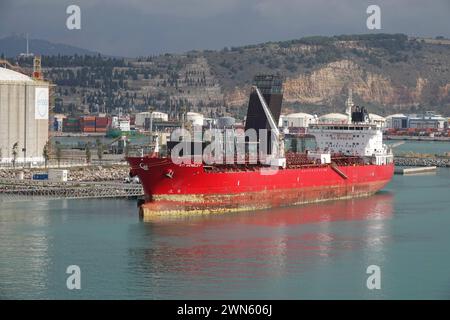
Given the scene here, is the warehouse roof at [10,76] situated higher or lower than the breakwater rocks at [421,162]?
higher

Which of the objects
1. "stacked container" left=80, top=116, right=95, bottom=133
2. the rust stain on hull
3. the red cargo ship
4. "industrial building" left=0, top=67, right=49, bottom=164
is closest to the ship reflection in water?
the rust stain on hull

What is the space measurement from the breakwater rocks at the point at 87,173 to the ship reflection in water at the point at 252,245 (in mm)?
9686

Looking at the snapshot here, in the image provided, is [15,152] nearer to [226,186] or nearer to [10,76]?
[10,76]

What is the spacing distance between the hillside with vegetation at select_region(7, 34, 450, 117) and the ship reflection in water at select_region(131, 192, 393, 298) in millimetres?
90027

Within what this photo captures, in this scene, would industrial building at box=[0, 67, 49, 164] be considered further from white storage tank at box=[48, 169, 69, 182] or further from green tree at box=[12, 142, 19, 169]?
white storage tank at box=[48, 169, 69, 182]

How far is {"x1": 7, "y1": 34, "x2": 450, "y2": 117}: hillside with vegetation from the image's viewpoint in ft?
424

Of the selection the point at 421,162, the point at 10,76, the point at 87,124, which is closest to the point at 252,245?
the point at 10,76

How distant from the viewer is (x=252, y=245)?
2427 centimetres

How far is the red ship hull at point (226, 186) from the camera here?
92.2 feet

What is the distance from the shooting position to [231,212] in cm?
2952

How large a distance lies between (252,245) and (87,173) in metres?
16.7

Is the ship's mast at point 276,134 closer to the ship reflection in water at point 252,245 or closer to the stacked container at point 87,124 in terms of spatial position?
the ship reflection in water at point 252,245

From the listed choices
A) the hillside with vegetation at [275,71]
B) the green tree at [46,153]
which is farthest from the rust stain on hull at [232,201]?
the hillside with vegetation at [275,71]

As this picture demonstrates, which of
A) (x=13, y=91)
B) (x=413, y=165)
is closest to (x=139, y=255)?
(x=13, y=91)
